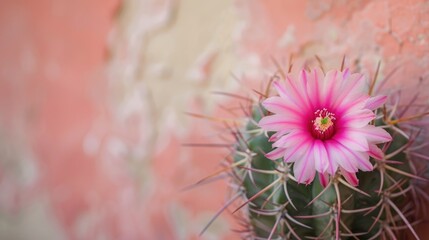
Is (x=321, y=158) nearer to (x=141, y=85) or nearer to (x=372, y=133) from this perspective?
(x=372, y=133)

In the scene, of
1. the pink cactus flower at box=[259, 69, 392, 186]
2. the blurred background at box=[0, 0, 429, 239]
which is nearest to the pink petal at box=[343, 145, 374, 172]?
the pink cactus flower at box=[259, 69, 392, 186]

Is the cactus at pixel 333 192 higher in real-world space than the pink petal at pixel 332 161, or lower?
lower

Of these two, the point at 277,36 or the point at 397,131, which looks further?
the point at 277,36

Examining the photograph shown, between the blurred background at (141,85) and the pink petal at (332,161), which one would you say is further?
the blurred background at (141,85)

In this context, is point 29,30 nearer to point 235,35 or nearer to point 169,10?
point 169,10

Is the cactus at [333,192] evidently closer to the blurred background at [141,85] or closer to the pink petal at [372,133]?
the pink petal at [372,133]

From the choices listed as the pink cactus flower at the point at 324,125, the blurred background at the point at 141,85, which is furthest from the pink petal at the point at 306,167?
the blurred background at the point at 141,85

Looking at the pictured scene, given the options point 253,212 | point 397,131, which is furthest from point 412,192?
point 253,212
